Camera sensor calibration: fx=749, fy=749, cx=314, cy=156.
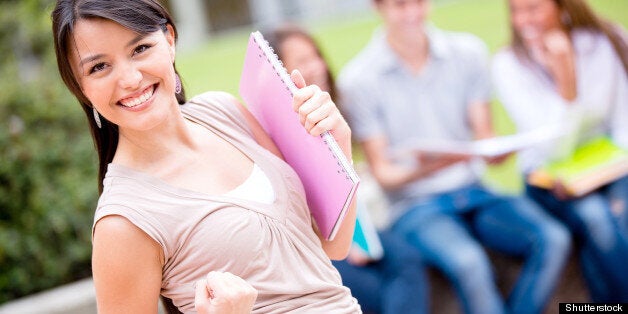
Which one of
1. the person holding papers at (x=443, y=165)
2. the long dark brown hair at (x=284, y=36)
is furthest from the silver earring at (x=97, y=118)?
the person holding papers at (x=443, y=165)

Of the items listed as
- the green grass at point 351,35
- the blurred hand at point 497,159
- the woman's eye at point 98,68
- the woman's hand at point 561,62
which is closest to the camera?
the woman's eye at point 98,68

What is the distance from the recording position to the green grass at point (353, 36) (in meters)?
8.09

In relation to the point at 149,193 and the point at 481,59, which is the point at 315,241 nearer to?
the point at 149,193

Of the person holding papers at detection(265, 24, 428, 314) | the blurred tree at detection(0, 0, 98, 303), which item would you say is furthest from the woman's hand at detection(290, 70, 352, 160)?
the blurred tree at detection(0, 0, 98, 303)

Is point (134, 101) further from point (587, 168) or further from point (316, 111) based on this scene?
point (587, 168)

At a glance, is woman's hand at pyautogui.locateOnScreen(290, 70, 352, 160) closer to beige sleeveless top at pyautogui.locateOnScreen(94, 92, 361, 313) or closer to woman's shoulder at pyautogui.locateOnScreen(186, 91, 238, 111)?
beige sleeveless top at pyautogui.locateOnScreen(94, 92, 361, 313)

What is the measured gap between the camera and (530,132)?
3.19 metres

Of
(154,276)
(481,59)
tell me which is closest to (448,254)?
(481,59)

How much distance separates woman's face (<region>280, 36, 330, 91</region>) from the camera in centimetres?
293

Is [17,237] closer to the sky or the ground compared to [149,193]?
closer to the ground

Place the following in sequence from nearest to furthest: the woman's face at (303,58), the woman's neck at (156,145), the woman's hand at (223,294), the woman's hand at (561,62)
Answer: the woman's hand at (223,294), the woman's neck at (156,145), the woman's face at (303,58), the woman's hand at (561,62)

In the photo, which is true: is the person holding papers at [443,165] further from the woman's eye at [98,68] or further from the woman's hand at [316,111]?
the woman's eye at [98,68]

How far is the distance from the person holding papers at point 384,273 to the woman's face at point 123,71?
141 centimetres

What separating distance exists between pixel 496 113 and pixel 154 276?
17.3 feet
